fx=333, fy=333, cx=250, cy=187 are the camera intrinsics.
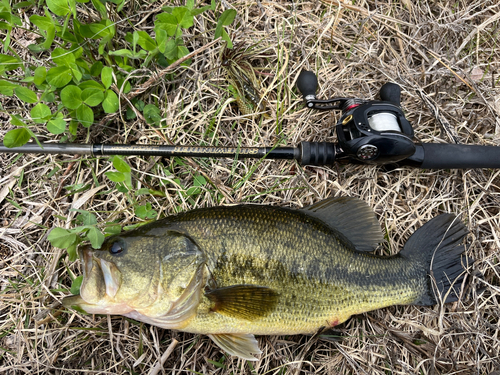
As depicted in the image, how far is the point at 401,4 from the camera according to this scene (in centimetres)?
339

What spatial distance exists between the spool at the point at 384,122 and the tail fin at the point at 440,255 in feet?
2.99

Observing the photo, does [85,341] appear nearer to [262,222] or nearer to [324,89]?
[262,222]

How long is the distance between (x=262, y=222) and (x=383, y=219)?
1.30m

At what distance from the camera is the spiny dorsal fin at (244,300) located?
2.25m

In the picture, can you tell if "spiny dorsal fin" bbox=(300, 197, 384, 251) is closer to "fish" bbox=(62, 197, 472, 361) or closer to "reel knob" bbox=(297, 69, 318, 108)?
"fish" bbox=(62, 197, 472, 361)

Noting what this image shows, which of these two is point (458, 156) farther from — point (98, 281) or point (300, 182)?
point (98, 281)

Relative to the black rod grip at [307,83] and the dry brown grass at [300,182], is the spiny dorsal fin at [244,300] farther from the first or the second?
the black rod grip at [307,83]

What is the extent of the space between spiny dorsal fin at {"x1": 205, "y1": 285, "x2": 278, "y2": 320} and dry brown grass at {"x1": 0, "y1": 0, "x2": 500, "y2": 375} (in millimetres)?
656

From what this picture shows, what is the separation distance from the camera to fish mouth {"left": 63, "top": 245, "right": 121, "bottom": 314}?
2115 millimetres

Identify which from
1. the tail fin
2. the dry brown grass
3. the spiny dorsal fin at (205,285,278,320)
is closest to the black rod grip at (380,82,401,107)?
the dry brown grass

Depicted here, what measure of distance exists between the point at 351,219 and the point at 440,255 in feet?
2.80

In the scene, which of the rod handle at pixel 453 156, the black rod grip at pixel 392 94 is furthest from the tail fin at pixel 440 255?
the black rod grip at pixel 392 94

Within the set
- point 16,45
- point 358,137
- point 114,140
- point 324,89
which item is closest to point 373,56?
point 324,89

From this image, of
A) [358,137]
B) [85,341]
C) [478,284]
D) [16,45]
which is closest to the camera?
[358,137]
